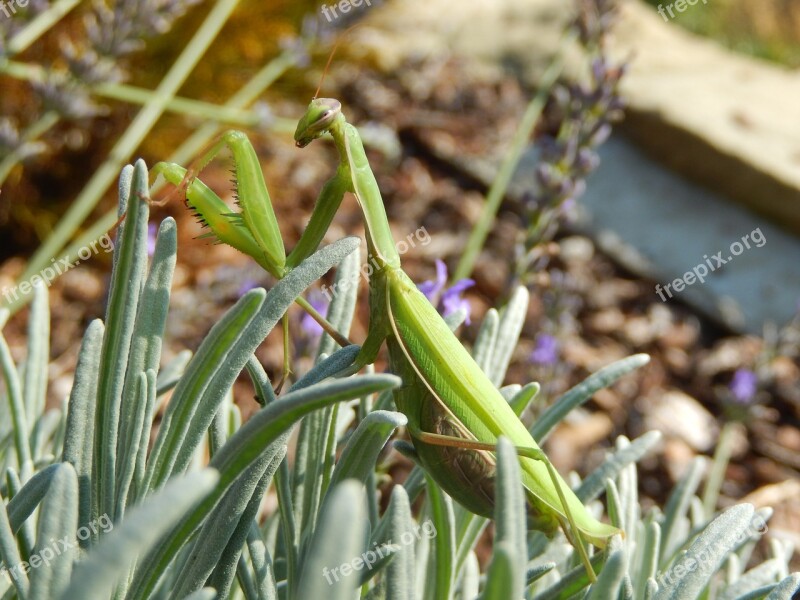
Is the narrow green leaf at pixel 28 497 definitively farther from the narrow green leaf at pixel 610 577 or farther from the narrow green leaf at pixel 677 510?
the narrow green leaf at pixel 677 510

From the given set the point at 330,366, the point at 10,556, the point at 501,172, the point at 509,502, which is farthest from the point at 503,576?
the point at 501,172

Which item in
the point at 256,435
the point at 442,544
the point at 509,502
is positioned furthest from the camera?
the point at 442,544

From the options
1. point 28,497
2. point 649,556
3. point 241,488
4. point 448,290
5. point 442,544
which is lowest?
point 649,556

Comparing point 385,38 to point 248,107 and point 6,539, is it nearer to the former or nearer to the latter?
point 248,107

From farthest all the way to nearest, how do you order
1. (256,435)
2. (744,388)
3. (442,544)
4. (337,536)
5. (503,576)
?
(744,388) < (442,544) < (256,435) < (503,576) < (337,536)

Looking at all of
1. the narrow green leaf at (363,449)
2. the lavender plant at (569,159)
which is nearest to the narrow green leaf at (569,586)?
the narrow green leaf at (363,449)

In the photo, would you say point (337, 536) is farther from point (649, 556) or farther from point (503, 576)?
point (649, 556)
